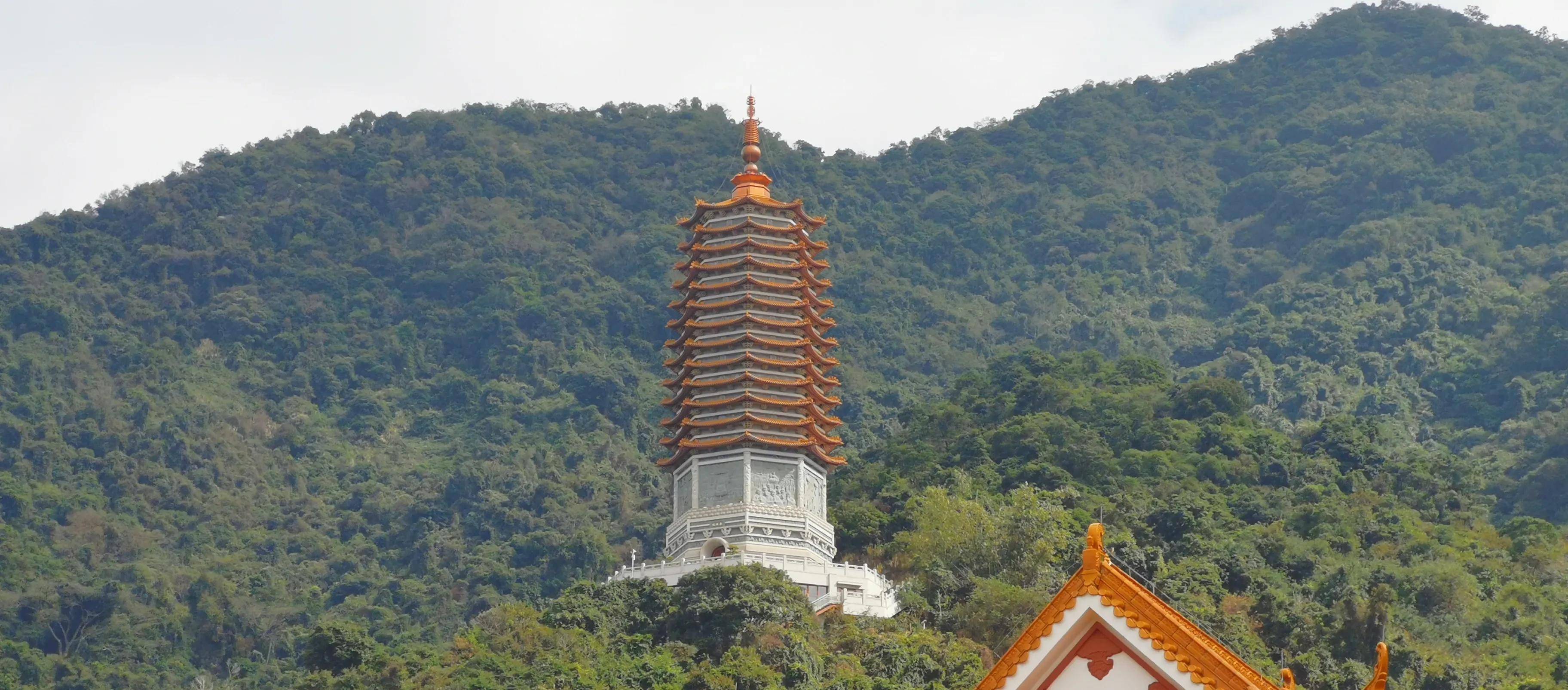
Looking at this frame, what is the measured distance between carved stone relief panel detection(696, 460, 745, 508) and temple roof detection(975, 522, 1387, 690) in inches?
2182

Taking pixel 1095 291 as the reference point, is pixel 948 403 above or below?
below

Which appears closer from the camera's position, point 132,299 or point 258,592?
point 258,592

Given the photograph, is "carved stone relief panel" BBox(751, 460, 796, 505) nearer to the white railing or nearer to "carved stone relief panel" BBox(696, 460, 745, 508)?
"carved stone relief panel" BBox(696, 460, 745, 508)

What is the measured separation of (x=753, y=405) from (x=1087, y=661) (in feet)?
188

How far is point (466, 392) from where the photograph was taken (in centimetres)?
13588

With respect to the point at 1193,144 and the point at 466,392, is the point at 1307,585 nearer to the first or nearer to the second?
the point at 466,392

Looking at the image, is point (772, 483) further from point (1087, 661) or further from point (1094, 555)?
point (1094, 555)

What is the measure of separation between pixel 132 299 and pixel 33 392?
12925 mm

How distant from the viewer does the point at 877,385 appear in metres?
133

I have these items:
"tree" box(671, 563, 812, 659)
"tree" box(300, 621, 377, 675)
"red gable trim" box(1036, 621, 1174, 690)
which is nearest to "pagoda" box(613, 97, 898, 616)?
"tree" box(671, 563, 812, 659)

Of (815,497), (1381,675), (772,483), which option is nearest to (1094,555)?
(1381,675)

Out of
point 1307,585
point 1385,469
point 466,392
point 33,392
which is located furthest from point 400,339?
point 1307,585

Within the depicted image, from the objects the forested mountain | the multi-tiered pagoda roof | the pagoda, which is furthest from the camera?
the multi-tiered pagoda roof

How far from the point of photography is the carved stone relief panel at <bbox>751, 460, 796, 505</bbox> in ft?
235
